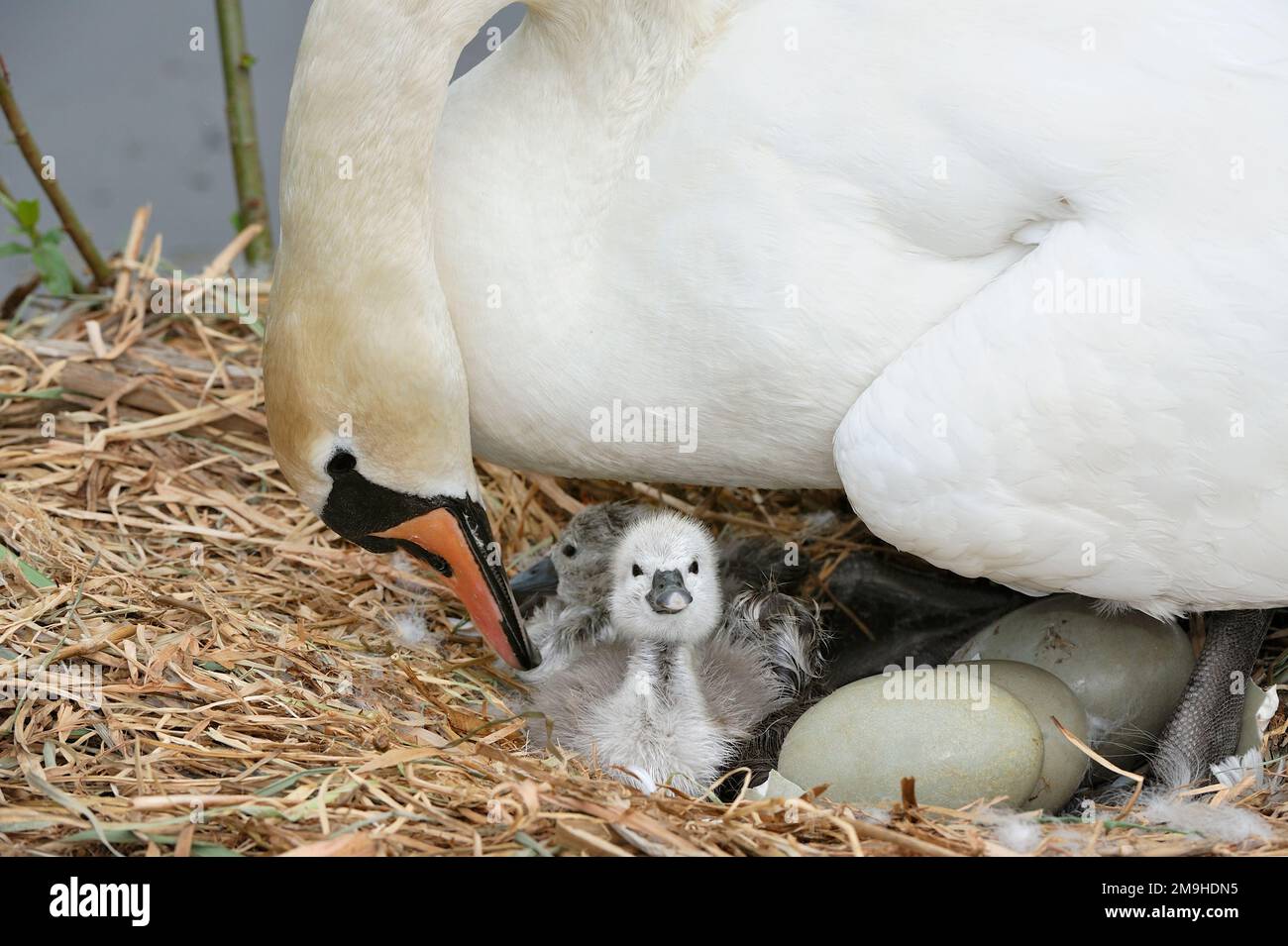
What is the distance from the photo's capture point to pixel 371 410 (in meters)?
2.11

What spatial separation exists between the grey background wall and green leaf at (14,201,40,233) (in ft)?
1.49

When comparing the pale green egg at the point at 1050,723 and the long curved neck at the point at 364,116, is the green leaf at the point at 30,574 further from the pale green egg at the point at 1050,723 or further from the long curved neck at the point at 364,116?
the pale green egg at the point at 1050,723

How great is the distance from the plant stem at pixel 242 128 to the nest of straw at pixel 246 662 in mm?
122

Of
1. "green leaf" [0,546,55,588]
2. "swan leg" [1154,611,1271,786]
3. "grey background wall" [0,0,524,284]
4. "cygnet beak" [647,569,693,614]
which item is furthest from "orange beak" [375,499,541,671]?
"grey background wall" [0,0,524,284]

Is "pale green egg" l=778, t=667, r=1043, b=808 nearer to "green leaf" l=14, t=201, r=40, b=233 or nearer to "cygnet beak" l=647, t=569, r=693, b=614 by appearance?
"cygnet beak" l=647, t=569, r=693, b=614

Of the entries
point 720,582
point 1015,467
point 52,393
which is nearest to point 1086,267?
point 1015,467

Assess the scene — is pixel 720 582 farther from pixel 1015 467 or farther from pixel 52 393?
pixel 52 393

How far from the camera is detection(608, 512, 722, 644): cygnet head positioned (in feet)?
7.98

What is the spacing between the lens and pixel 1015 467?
196 cm

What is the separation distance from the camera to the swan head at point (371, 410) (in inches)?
81.5

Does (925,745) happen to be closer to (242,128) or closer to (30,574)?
(30,574)

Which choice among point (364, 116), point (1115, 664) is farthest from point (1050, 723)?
point (364, 116)

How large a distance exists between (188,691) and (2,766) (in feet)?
0.92

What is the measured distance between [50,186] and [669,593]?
180 cm
